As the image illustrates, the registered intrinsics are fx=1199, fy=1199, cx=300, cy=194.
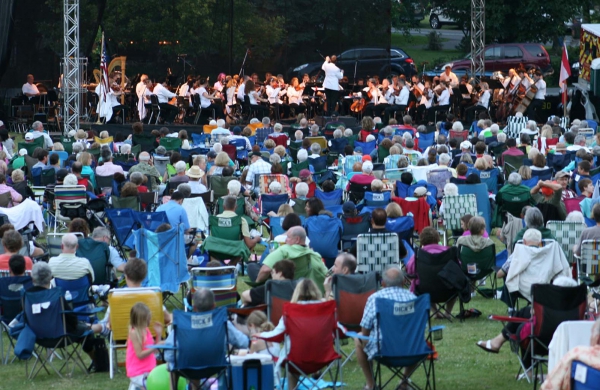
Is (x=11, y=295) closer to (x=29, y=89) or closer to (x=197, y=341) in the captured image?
(x=197, y=341)

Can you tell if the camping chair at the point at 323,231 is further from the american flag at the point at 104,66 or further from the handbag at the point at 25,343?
the american flag at the point at 104,66

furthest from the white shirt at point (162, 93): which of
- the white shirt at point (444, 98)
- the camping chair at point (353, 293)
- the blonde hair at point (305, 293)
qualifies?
the blonde hair at point (305, 293)

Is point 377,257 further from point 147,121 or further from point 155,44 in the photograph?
point 155,44

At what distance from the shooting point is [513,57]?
34.5 meters

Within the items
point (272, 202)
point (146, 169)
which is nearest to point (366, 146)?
point (146, 169)

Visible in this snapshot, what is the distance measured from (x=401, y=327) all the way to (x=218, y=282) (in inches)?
87.5

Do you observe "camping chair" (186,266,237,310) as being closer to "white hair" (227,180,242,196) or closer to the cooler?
the cooler

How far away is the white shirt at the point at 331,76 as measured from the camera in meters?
26.2

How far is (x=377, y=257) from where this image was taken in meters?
10.9

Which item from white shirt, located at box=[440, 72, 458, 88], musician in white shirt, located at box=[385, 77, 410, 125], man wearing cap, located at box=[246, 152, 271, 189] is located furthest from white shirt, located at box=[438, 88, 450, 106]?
man wearing cap, located at box=[246, 152, 271, 189]

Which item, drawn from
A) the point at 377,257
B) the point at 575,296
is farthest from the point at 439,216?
the point at 575,296

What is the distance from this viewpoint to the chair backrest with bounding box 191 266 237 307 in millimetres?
9867

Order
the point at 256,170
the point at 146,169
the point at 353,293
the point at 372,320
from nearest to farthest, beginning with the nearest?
1. the point at 372,320
2. the point at 353,293
3. the point at 256,170
4. the point at 146,169

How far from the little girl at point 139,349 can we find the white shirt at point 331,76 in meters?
18.4
